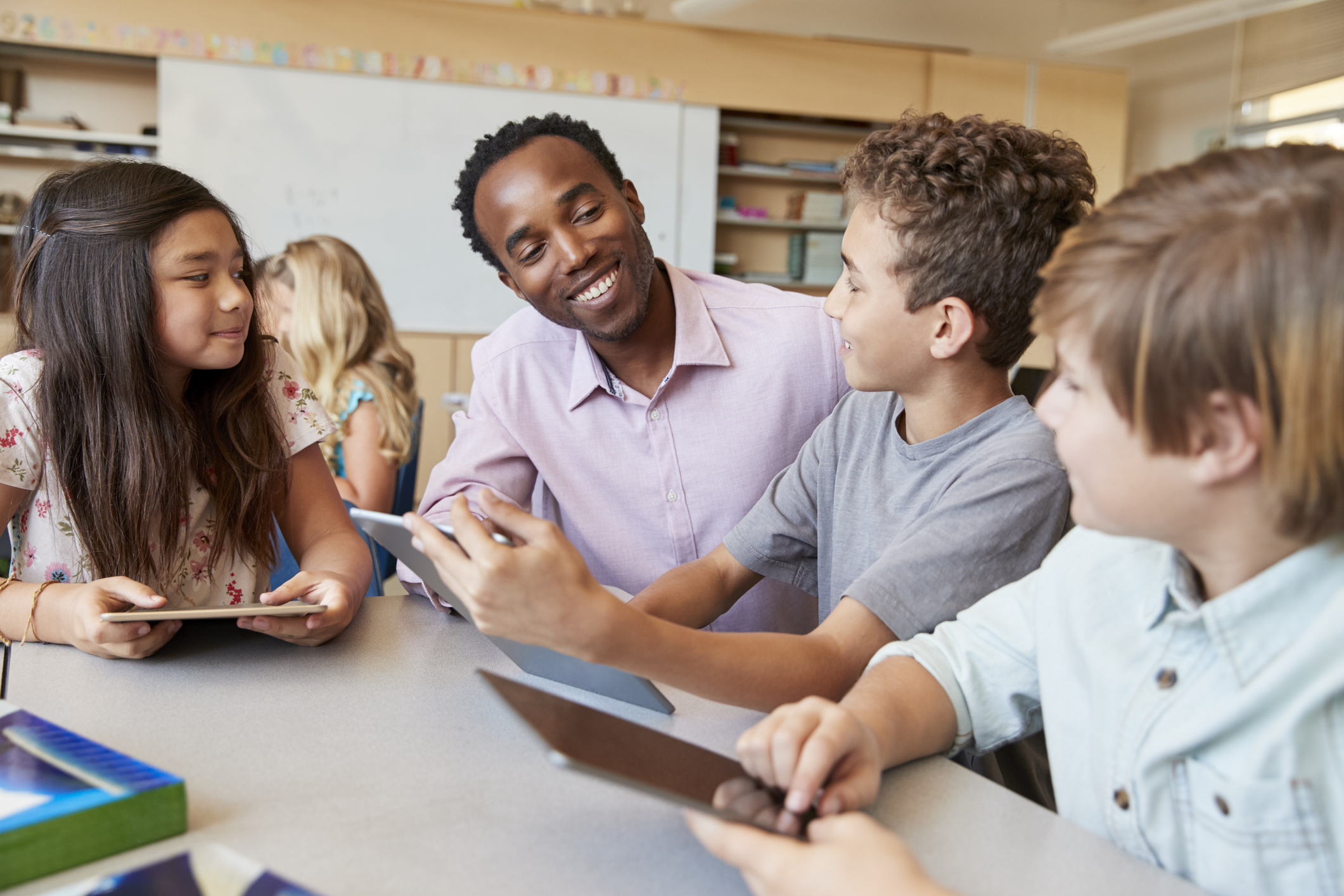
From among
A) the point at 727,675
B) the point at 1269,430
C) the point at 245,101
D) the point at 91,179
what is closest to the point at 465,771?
the point at 727,675

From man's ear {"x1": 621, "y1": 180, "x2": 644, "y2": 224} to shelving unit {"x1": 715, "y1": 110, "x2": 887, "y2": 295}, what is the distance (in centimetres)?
427

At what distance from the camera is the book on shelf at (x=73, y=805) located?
605 millimetres

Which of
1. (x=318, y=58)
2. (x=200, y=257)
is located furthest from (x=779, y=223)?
(x=200, y=257)

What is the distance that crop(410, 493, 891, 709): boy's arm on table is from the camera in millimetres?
723

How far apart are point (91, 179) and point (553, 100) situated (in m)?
4.41

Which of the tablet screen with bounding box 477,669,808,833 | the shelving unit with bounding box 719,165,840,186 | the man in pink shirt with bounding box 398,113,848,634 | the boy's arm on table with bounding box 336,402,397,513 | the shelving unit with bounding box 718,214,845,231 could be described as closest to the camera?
the tablet screen with bounding box 477,669,808,833

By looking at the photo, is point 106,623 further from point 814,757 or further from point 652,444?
point 652,444

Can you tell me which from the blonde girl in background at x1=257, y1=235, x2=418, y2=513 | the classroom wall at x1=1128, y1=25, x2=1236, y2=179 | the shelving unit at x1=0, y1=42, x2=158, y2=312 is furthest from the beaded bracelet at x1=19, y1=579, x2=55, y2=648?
the classroom wall at x1=1128, y1=25, x2=1236, y2=179

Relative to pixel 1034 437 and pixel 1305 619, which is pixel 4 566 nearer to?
pixel 1034 437

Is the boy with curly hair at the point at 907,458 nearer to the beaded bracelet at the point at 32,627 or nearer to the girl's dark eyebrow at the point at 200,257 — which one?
the beaded bracelet at the point at 32,627

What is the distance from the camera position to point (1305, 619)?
2.18 ft

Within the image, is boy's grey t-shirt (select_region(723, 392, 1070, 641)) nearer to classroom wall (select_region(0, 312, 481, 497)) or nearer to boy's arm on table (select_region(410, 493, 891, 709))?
boy's arm on table (select_region(410, 493, 891, 709))

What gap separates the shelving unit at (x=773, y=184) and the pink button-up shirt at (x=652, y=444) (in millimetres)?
4511

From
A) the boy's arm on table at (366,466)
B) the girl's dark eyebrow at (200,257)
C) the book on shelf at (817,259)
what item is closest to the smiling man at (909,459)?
the girl's dark eyebrow at (200,257)
